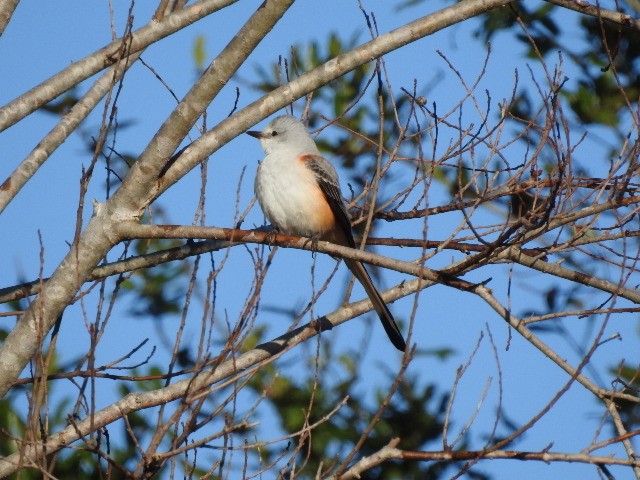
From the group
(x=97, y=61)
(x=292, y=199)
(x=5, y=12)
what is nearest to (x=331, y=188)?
(x=292, y=199)

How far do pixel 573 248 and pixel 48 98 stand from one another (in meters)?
3.43

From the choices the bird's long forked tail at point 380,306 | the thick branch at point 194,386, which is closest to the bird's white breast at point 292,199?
the bird's long forked tail at point 380,306

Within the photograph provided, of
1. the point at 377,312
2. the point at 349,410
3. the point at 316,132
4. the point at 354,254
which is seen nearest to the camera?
the point at 354,254

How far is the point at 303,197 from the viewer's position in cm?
686

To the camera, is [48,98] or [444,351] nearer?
[48,98]

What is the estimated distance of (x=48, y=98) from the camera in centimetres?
534

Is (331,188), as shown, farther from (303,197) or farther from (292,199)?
(292,199)

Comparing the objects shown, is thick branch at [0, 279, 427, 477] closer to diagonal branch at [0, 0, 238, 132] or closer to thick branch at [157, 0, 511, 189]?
thick branch at [157, 0, 511, 189]

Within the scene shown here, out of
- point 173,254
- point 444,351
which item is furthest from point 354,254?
point 444,351

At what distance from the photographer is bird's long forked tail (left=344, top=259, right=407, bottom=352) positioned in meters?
6.08

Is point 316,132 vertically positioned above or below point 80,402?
above

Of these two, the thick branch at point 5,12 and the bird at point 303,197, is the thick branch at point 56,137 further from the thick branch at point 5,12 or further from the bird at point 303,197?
the bird at point 303,197

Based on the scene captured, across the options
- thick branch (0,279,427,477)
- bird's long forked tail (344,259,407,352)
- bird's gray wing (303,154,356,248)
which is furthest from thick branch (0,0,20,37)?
bird's long forked tail (344,259,407,352)

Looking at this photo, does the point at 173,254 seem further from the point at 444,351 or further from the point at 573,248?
the point at 444,351
